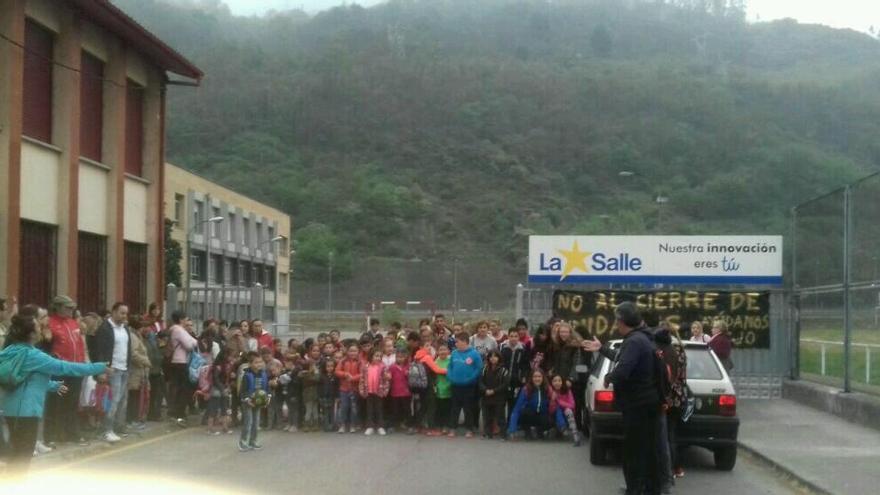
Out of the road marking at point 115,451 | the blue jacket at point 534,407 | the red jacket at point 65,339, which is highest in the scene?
the red jacket at point 65,339

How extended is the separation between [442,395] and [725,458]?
5727mm

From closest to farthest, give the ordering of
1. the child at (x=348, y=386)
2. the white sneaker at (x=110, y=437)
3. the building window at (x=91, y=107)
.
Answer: the white sneaker at (x=110, y=437), the child at (x=348, y=386), the building window at (x=91, y=107)

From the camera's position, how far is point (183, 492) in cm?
1132

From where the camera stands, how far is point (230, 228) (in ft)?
233

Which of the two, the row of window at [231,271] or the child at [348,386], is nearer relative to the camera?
the child at [348,386]

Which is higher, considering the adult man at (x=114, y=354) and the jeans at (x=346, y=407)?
the adult man at (x=114, y=354)

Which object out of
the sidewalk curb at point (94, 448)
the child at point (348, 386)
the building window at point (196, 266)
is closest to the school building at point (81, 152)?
the sidewalk curb at point (94, 448)

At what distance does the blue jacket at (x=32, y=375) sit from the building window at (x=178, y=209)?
173 feet

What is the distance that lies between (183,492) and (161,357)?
25.0 ft

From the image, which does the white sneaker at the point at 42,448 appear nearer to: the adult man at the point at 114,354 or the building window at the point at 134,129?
the adult man at the point at 114,354

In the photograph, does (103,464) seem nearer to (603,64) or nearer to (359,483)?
(359,483)

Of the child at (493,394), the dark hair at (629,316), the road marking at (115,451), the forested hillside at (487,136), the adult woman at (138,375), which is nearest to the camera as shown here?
the dark hair at (629,316)

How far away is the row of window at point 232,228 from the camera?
62.4 metres

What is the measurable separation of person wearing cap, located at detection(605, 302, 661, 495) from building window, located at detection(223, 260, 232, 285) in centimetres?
6000
